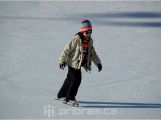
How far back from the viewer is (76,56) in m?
9.32

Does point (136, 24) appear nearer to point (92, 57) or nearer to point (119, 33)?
point (119, 33)

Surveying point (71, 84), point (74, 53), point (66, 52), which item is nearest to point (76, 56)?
point (74, 53)

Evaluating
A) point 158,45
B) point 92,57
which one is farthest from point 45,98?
point 158,45

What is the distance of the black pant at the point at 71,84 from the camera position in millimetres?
9375

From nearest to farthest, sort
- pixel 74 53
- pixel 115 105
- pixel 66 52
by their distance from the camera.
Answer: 1. pixel 66 52
2. pixel 74 53
3. pixel 115 105

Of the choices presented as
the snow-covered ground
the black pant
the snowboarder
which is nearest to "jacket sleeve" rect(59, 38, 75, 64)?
the snowboarder

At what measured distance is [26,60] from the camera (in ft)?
39.1

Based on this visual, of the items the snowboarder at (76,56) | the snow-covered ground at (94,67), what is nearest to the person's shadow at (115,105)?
the snow-covered ground at (94,67)

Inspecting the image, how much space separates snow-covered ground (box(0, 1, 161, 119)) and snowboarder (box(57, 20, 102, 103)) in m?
0.32

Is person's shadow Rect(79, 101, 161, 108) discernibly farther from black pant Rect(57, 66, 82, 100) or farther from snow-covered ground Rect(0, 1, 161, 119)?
black pant Rect(57, 66, 82, 100)

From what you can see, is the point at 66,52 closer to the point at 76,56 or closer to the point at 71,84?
the point at 76,56

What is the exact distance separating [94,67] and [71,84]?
92.0 inches

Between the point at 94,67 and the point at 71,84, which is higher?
the point at 94,67

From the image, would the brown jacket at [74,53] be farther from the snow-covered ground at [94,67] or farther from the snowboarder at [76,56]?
the snow-covered ground at [94,67]
